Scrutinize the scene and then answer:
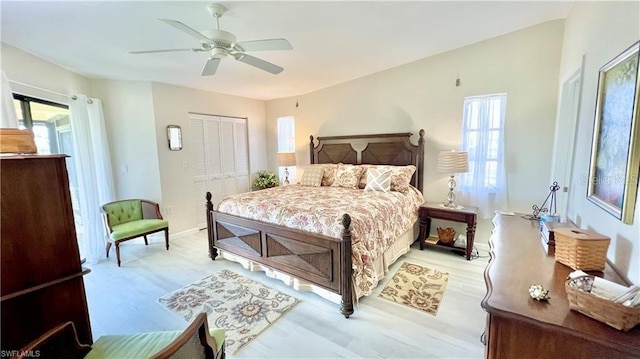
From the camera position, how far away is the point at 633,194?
1.22 metres

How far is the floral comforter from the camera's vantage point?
8.08 ft

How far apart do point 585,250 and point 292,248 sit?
83.0 inches

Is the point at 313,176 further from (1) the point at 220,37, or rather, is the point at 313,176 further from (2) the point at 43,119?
(2) the point at 43,119

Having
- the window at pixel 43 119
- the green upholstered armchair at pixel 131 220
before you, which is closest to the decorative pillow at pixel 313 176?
the green upholstered armchair at pixel 131 220

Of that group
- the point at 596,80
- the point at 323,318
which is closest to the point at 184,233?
the point at 323,318

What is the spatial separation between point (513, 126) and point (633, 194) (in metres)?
2.50

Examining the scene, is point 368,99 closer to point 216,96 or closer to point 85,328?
point 216,96

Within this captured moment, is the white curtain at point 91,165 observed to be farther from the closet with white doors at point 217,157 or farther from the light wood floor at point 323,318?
the closet with white doors at point 217,157

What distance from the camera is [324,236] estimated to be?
246 cm

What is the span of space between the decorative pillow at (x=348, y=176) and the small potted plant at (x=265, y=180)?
179cm

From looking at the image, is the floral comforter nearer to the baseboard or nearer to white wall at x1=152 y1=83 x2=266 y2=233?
white wall at x1=152 y1=83 x2=266 y2=233

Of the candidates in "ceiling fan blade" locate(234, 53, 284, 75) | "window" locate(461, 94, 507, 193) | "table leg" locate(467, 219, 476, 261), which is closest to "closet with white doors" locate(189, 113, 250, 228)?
"ceiling fan blade" locate(234, 53, 284, 75)

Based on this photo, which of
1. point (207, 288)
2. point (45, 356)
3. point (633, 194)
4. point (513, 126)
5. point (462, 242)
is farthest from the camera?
point (462, 242)

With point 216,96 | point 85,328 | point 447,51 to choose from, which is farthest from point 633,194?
point 216,96
